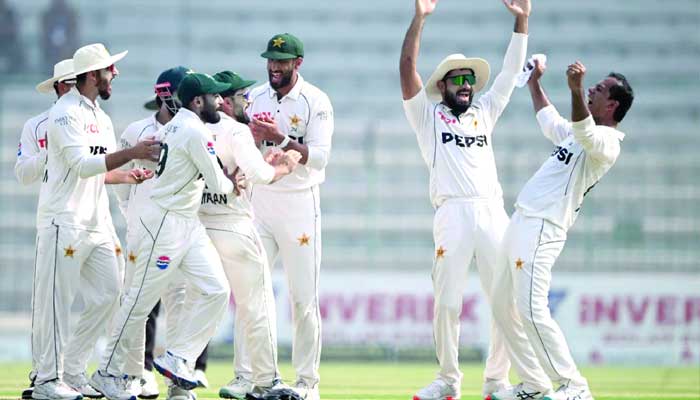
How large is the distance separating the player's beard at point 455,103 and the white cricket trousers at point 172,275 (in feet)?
5.79

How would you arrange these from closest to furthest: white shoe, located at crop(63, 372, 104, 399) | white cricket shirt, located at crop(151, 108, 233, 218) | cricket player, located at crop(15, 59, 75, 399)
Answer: white cricket shirt, located at crop(151, 108, 233, 218) → white shoe, located at crop(63, 372, 104, 399) → cricket player, located at crop(15, 59, 75, 399)

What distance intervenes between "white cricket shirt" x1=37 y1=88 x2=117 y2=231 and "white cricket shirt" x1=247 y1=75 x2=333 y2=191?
3.19 ft

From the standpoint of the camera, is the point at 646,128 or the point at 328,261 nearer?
the point at 328,261

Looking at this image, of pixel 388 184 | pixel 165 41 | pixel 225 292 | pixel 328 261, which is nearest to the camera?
pixel 225 292

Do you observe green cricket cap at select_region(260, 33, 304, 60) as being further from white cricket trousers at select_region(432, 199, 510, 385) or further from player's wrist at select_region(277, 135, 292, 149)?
white cricket trousers at select_region(432, 199, 510, 385)

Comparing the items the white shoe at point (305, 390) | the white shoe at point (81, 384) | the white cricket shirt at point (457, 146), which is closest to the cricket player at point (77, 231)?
the white shoe at point (81, 384)

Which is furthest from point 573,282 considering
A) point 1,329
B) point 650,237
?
point 1,329

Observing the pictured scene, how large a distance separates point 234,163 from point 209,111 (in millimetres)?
391

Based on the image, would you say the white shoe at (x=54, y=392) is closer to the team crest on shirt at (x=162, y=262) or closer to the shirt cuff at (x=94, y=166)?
the team crest on shirt at (x=162, y=262)

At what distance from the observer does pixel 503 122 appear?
2145 centimetres

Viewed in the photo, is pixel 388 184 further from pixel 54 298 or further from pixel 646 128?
pixel 54 298

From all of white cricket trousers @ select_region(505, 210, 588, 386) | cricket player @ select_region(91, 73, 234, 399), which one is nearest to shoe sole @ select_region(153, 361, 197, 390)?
cricket player @ select_region(91, 73, 234, 399)

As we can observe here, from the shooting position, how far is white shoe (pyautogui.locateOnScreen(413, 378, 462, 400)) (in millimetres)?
7156

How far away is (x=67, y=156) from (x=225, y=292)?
45.2 inches
